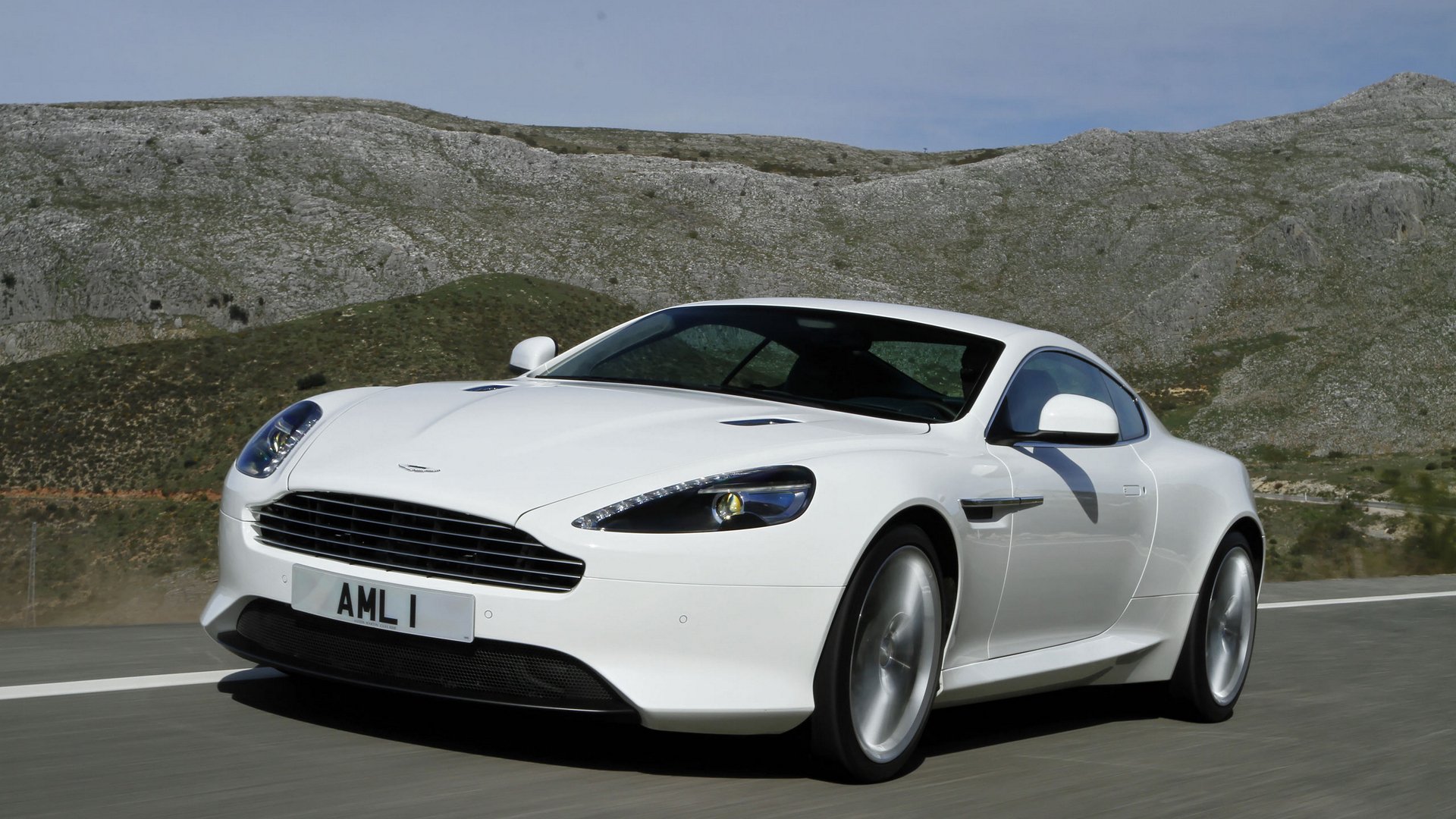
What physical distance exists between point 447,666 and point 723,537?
78 cm

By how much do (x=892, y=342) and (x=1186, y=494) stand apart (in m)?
1.50

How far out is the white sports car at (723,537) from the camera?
3.83 metres

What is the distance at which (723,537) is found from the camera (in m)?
3.87

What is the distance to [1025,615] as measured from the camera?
16.3ft

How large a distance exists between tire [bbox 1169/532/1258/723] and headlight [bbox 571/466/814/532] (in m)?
2.80

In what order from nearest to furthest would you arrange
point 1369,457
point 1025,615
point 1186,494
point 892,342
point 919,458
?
point 919,458, point 1025,615, point 892,342, point 1186,494, point 1369,457

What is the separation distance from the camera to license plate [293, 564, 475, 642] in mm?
3842

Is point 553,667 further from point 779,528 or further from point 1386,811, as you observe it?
point 1386,811

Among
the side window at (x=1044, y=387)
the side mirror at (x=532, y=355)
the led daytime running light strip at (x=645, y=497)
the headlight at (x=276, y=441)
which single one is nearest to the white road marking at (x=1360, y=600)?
the side window at (x=1044, y=387)

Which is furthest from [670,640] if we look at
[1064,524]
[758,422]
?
[1064,524]

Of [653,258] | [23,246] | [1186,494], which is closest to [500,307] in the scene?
[653,258]

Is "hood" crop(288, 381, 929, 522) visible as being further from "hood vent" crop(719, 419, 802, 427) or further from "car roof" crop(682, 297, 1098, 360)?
"car roof" crop(682, 297, 1098, 360)

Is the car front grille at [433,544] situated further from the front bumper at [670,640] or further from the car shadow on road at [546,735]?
the car shadow on road at [546,735]

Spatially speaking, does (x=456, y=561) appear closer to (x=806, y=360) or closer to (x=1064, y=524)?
(x=806, y=360)
